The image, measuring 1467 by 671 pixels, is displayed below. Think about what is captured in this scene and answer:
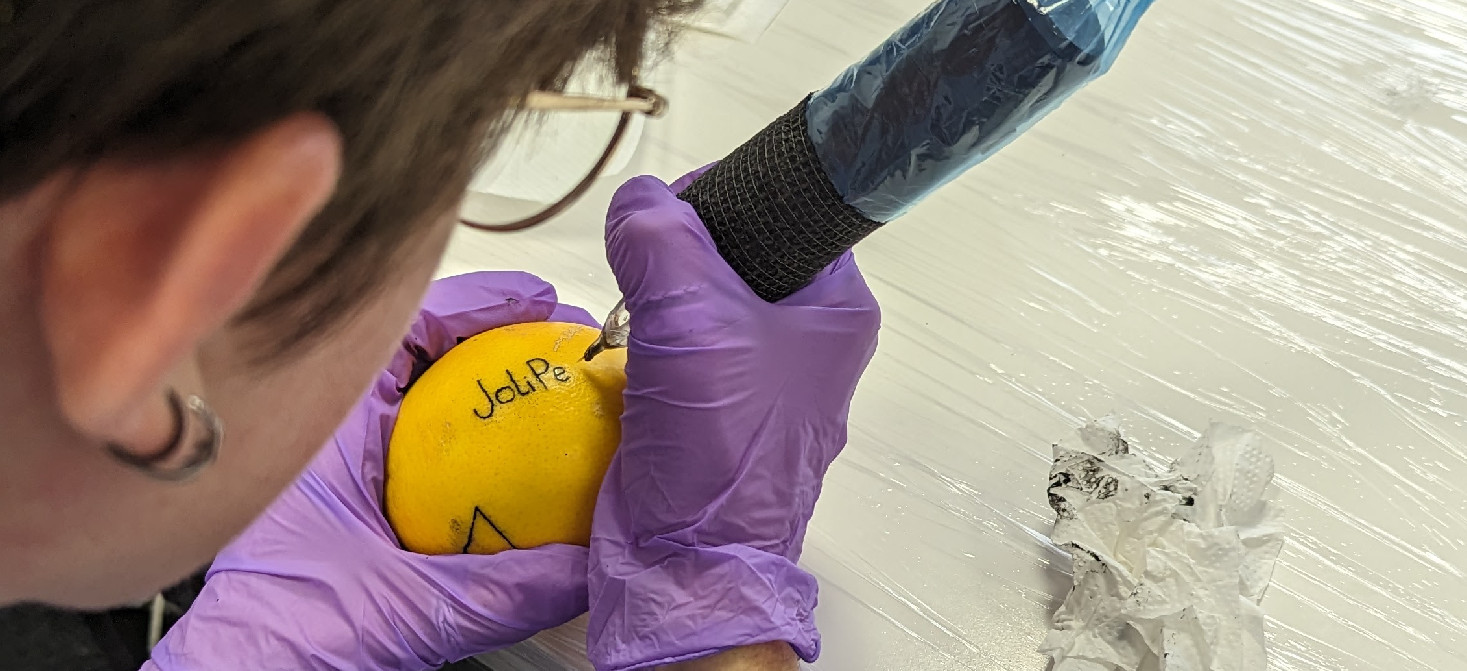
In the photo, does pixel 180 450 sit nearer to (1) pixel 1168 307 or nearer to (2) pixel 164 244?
(2) pixel 164 244

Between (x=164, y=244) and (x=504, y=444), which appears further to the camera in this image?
(x=504, y=444)

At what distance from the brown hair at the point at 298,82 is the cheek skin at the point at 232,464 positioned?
0.13ft

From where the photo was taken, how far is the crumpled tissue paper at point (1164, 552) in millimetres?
695

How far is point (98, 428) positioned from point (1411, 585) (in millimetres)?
922

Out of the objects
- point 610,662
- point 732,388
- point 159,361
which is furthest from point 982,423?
point 159,361

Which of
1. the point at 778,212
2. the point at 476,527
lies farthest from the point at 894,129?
the point at 476,527

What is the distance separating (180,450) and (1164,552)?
0.64 m

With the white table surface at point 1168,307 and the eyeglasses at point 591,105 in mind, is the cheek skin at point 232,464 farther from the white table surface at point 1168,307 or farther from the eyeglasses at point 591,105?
the white table surface at point 1168,307

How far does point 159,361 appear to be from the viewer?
0.24 metres

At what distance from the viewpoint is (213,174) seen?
8.8 inches

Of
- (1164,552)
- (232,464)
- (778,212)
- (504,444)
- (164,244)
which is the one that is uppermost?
(164,244)

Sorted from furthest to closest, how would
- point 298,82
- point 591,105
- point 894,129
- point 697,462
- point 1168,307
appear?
point 1168,307
point 697,462
point 894,129
point 591,105
point 298,82

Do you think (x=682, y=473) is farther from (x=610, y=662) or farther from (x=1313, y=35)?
(x=1313, y=35)

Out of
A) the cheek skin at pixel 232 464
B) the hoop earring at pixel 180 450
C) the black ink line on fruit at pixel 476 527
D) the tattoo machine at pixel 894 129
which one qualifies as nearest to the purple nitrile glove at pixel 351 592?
the black ink line on fruit at pixel 476 527
